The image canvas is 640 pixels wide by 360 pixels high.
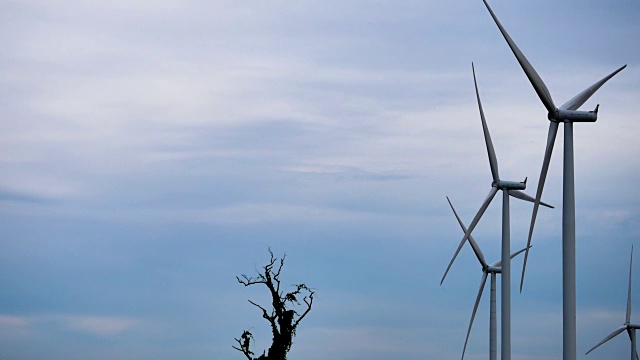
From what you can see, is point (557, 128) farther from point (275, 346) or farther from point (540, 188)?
point (275, 346)

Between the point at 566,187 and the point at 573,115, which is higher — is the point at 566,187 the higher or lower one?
the lower one

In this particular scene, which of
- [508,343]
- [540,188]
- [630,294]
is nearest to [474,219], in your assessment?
[508,343]

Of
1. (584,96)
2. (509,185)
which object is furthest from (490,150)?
(584,96)

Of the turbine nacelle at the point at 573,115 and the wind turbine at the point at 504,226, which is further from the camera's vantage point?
the wind turbine at the point at 504,226

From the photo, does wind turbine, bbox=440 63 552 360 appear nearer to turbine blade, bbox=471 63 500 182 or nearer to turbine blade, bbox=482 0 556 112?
turbine blade, bbox=471 63 500 182

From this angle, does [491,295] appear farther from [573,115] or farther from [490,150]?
[573,115]

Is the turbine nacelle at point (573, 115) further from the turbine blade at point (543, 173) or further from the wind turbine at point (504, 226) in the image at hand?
the wind turbine at point (504, 226)

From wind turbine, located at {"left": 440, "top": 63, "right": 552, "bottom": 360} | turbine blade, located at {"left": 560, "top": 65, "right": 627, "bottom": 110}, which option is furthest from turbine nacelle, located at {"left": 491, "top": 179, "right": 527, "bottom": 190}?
turbine blade, located at {"left": 560, "top": 65, "right": 627, "bottom": 110}

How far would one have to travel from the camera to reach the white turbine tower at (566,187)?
42.3 meters

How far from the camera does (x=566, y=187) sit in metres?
42.7

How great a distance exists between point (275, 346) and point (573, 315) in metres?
31.5

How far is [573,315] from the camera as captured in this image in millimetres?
42500

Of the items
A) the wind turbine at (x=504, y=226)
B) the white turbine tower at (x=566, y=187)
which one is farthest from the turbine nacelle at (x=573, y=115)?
the wind turbine at (x=504, y=226)

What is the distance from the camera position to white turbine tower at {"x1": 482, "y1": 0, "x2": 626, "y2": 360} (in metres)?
42.3
